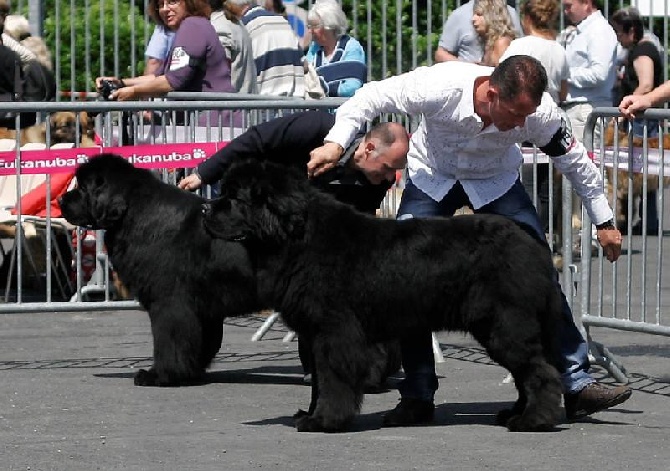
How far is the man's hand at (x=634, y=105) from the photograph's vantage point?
26.0ft

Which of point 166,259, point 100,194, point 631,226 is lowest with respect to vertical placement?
point 166,259

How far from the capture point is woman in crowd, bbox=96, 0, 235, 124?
10.9 metres

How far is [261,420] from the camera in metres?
7.36

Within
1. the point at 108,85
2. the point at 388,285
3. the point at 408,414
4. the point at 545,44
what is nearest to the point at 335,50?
the point at 545,44

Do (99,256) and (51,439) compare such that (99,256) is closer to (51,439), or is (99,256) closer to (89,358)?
(89,358)

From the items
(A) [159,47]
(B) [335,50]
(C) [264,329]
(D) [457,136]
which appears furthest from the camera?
(B) [335,50]

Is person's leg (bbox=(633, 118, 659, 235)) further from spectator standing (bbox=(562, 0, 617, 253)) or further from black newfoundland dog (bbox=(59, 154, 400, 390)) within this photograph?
spectator standing (bbox=(562, 0, 617, 253))

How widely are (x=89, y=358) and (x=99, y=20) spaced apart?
271 inches

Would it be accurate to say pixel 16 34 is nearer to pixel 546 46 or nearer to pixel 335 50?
pixel 335 50

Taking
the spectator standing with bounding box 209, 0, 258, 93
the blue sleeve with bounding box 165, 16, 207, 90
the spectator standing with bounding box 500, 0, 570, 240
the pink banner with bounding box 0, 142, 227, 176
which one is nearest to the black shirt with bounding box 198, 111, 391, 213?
the pink banner with bounding box 0, 142, 227, 176

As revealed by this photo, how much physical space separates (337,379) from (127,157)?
2785 mm

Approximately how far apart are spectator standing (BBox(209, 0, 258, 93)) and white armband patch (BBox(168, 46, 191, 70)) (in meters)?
0.89

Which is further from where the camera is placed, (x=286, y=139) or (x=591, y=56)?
(x=591, y=56)

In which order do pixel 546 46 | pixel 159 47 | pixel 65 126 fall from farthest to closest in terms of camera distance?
pixel 159 47 → pixel 546 46 → pixel 65 126
